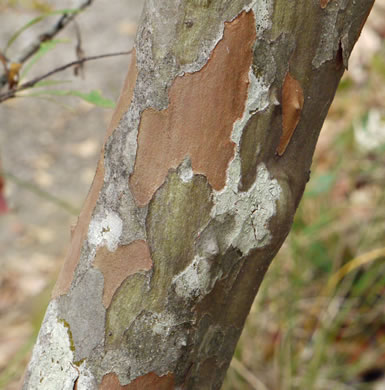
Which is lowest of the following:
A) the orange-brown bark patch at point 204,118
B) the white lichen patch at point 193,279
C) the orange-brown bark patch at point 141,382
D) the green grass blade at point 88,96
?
the orange-brown bark patch at point 141,382

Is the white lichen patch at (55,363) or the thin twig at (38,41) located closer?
the white lichen patch at (55,363)

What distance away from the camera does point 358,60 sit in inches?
83.8

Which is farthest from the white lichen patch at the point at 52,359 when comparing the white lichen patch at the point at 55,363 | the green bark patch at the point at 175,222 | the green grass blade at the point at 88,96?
the green grass blade at the point at 88,96

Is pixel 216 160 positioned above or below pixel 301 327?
below

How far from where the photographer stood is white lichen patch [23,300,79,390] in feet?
1.76

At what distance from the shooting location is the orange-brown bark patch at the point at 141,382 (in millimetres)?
520

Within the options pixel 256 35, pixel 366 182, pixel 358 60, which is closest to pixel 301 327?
pixel 366 182

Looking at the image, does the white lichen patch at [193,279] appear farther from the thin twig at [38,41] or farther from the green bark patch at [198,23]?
the thin twig at [38,41]

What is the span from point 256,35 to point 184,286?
0.23 metres

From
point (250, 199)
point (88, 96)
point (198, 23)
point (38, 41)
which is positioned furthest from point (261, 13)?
point (38, 41)

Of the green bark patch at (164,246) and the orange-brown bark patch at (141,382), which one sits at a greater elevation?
the green bark patch at (164,246)

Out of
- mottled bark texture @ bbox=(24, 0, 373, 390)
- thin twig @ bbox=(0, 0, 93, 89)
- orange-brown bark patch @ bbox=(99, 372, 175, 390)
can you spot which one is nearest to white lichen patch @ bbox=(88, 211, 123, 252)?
mottled bark texture @ bbox=(24, 0, 373, 390)

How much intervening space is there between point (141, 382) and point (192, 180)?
20cm

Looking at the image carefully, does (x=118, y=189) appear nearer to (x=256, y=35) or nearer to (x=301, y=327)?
(x=256, y=35)
